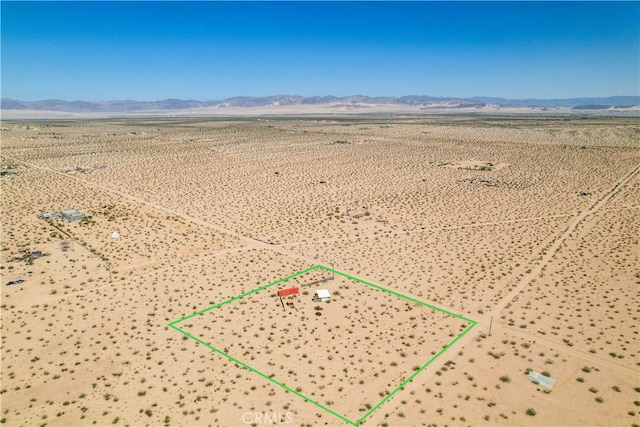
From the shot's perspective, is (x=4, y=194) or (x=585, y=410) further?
(x=4, y=194)

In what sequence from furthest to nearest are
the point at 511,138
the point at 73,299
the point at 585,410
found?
the point at 511,138, the point at 73,299, the point at 585,410

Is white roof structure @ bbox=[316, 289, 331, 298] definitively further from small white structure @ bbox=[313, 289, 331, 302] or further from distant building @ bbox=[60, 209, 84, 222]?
distant building @ bbox=[60, 209, 84, 222]

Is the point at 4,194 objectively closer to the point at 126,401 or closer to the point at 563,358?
the point at 126,401

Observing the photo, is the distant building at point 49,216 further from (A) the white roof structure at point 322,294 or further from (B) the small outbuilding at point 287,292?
(A) the white roof structure at point 322,294

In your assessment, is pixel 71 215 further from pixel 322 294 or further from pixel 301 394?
pixel 301 394

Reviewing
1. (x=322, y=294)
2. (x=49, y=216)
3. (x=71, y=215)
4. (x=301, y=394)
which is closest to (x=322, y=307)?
(x=322, y=294)

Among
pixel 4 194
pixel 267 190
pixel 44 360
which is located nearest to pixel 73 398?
pixel 44 360
